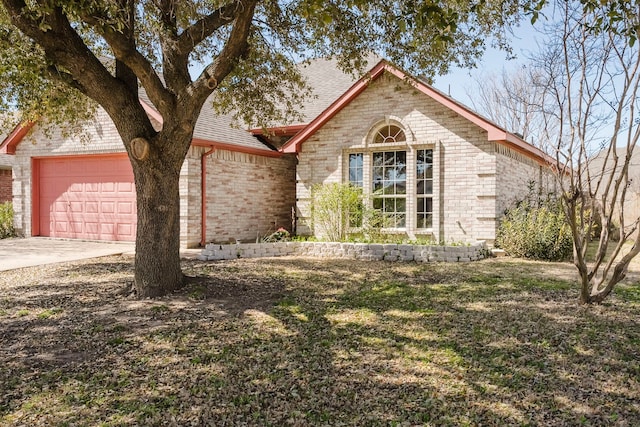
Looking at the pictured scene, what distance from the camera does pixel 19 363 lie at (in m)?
4.46

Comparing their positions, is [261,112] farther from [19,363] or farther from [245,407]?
[245,407]

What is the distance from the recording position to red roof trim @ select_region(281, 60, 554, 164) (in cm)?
1123

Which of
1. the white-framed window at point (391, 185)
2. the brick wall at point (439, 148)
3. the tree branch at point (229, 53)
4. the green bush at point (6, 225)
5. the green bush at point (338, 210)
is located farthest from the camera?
the green bush at point (6, 225)

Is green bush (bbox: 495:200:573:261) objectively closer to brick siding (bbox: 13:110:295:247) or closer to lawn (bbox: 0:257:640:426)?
lawn (bbox: 0:257:640:426)

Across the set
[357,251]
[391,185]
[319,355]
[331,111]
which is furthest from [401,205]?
[319,355]

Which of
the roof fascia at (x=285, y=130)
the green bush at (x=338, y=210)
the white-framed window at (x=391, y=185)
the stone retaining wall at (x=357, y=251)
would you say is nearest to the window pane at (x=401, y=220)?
the white-framed window at (x=391, y=185)

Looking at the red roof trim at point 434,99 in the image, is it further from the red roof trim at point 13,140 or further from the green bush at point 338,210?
the red roof trim at point 13,140

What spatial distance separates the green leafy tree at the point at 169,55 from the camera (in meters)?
5.89

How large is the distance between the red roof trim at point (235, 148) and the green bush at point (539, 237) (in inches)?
276

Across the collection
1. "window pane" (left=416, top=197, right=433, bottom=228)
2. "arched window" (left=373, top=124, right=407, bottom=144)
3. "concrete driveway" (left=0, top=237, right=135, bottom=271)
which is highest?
"arched window" (left=373, top=124, right=407, bottom=144)

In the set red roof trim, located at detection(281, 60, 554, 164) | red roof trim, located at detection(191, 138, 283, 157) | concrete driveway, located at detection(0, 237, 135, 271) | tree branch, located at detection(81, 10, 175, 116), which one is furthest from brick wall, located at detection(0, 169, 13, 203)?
tree branch, located at detection(81, 10, 175, 116)

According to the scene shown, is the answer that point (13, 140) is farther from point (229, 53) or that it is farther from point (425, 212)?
point (425, 212)

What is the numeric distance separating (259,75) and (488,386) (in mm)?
7190

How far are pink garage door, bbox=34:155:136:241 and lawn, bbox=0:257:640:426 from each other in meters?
6.33
